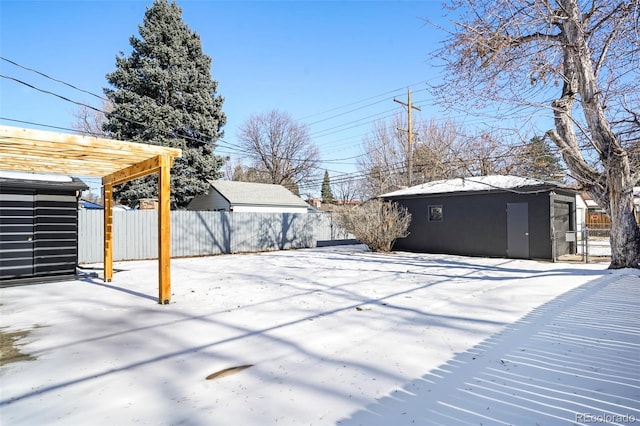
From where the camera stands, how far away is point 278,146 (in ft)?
101

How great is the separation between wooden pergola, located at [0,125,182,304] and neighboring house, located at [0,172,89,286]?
1.64ft

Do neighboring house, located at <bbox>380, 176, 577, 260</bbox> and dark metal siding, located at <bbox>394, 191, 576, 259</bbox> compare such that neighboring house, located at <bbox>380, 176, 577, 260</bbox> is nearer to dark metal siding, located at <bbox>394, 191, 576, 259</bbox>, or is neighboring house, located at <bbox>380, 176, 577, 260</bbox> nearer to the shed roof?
dark metal siding, located at <bbox>394, 191, 576, 259</bbox>

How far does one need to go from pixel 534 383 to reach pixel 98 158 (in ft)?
21.1

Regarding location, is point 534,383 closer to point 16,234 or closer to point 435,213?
point 16,234

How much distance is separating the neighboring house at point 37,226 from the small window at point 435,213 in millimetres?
10880

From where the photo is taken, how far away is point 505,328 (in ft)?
13.0

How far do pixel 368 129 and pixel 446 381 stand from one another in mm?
23367

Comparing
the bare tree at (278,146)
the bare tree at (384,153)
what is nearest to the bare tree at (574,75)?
the bare tree at (384,153)

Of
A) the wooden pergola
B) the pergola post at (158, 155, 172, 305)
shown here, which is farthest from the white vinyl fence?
the pergola post at (158, 155, 172, 305)

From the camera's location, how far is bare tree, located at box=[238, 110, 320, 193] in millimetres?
30562

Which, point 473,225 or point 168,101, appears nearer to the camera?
point 473,225

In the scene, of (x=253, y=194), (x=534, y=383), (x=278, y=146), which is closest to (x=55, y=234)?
(x=534, y=383)

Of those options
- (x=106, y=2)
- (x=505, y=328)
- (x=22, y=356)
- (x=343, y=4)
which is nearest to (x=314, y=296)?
(x=505, y=328)

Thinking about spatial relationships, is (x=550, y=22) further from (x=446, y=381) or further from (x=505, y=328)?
(x=446, y=381)
